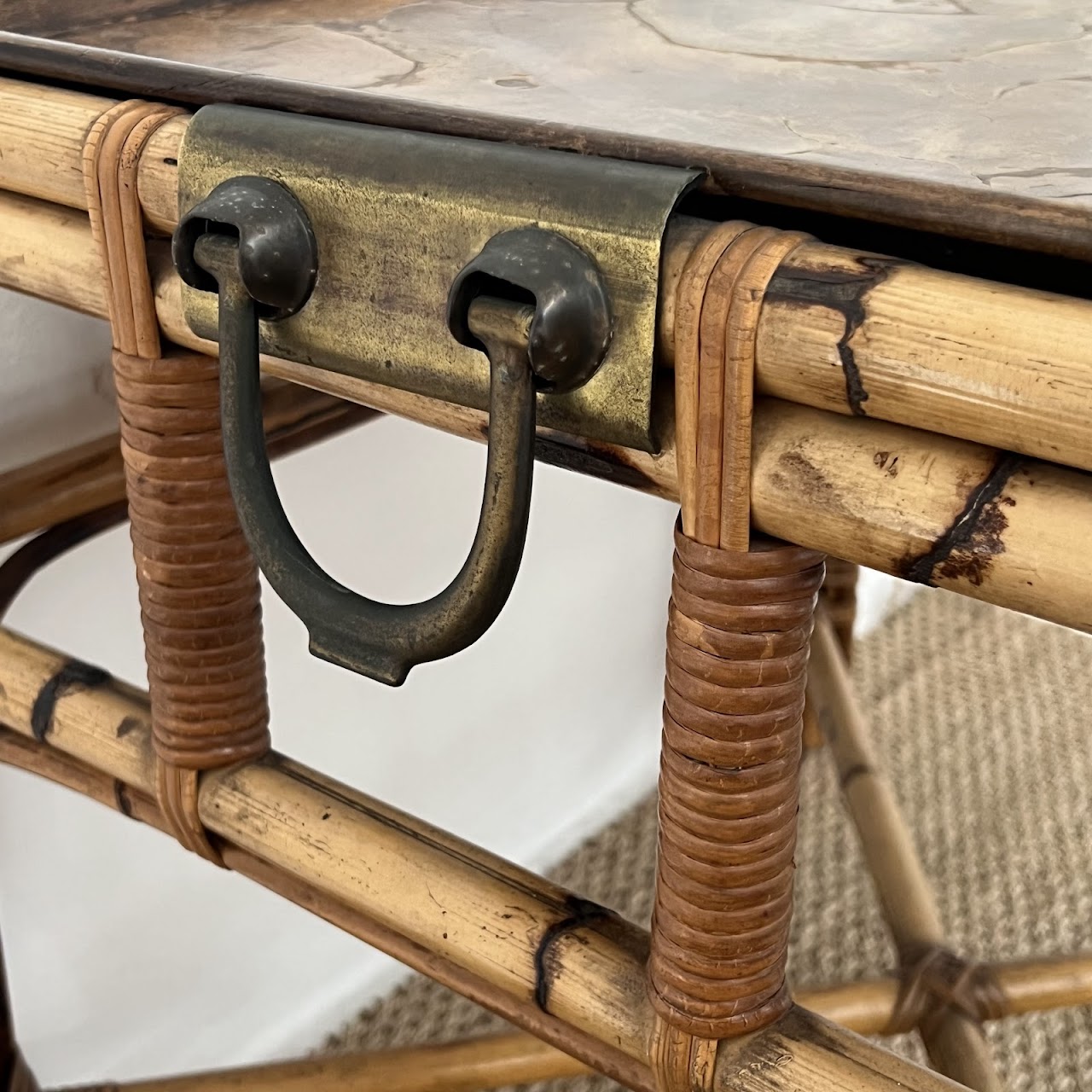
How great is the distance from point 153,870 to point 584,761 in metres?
0.52

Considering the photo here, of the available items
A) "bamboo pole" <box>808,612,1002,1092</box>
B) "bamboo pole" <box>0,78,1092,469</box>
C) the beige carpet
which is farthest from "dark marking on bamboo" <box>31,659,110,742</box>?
the beige carpet

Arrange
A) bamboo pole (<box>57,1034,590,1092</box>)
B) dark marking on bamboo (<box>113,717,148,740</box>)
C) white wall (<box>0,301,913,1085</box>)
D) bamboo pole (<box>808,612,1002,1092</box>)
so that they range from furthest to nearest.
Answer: white wall (<box>0,301,913,1085</box>) → bamboo pole (<box>808,612,1002,1092</box>) → bamboo pole (<box>57,1034,590,1092</box>) → dark marking on bamboo (<box>113,717,148,740</box>)

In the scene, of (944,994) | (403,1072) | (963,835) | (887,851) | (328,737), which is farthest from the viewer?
(963,835)

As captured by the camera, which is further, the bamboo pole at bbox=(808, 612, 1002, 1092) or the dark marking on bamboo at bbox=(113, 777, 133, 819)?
the bamboo pole at bbox=(808, 612, 1002, 1092)

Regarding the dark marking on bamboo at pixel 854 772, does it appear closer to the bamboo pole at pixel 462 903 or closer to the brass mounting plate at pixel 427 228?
the bamboo pole at pixel 462 903

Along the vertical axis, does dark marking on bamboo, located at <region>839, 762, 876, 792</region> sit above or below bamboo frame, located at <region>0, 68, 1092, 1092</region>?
below

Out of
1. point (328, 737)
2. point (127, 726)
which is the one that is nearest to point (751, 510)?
point (127, 726)

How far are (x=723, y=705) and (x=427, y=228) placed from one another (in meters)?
0.14

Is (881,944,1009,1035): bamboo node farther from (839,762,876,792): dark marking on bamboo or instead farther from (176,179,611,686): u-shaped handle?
(176,179,611,686): u-shaped handle

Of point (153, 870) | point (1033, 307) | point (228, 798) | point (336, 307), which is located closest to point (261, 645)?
point (228, 798)

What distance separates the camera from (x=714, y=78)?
0.42m

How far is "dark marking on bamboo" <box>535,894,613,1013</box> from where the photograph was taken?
0.41 meters

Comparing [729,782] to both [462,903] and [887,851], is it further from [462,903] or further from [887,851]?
[887,851]

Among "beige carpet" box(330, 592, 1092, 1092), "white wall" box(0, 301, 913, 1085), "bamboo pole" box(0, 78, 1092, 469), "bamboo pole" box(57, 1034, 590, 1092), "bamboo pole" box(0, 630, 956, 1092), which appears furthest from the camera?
"beige carpet" box(330, 592, 1092, 1092)
